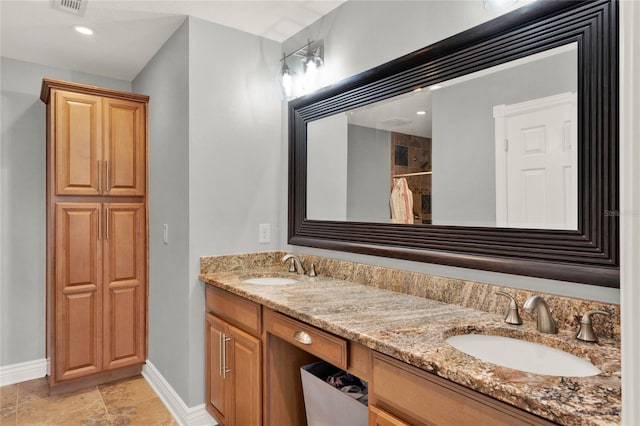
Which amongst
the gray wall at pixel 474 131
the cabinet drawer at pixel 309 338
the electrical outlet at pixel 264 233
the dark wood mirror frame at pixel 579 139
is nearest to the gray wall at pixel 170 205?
the electrical outlet at pixel 264 233

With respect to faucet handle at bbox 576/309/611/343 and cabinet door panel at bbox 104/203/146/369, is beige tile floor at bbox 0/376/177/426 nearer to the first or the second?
cabinet door panel at bbox 104/203/146/369

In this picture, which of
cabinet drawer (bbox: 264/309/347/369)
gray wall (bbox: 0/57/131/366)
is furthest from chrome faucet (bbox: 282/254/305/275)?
gray wall (bbox: 0/57/131/366)

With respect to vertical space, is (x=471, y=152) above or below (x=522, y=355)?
above

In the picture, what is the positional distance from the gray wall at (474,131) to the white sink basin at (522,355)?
45 cm

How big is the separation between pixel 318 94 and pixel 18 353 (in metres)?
2.97

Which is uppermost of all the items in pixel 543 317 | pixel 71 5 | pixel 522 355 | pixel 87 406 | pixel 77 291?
pixel 71 5

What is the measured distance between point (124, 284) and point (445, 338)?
8.15ft

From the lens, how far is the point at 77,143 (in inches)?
107

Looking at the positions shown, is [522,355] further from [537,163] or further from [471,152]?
[471,152]

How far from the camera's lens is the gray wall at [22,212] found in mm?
2939

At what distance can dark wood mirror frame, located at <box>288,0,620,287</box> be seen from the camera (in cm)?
118

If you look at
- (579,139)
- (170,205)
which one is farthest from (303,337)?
(170,205)

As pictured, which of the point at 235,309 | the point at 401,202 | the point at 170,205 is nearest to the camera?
the point at 401,202

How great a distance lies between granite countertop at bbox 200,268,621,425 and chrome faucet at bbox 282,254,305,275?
0.28 m
